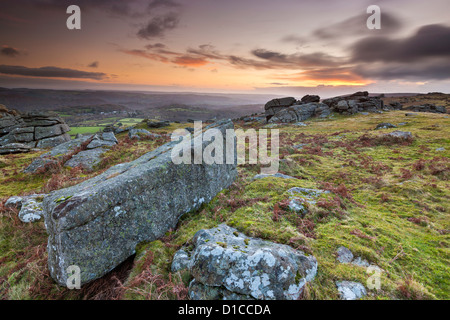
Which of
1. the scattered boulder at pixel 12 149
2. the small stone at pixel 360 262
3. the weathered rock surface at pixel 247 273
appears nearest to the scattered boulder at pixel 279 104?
the scattered boulder at pixel 12 149

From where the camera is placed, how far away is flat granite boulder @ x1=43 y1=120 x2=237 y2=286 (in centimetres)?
497

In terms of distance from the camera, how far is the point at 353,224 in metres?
7.16

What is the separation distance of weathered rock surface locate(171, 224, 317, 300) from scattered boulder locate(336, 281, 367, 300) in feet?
1.97

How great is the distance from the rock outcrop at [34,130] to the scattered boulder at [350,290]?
4056cm

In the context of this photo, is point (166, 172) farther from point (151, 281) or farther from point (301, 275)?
point (301, 275)

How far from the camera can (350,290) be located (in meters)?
4.31

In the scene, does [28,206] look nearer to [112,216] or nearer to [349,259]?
[112,216]

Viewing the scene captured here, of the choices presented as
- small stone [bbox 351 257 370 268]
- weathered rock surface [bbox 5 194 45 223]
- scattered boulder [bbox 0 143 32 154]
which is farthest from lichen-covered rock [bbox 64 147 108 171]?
small stone [bbox 351 257 370 268]

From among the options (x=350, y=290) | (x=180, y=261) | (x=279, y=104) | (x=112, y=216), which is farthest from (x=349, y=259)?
(x=279, y=104)

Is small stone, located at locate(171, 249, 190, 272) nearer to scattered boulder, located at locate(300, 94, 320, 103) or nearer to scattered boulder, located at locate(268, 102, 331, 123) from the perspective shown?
scattered boulder, located at locate(268, 102, 331, 123)

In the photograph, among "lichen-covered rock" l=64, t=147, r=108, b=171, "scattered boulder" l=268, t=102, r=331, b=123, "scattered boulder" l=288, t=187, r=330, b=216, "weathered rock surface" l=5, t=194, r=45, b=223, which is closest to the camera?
"weathered rock surface" l=5, t=194, r=45, b=223

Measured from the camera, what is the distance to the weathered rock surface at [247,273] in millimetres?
4059

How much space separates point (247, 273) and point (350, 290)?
7.96 feet

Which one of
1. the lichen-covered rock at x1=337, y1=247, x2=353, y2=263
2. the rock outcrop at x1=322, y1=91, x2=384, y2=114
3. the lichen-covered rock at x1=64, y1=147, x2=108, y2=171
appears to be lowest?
the lichen-covered rock at x1=337, y1=247, x2=353, y2=263
